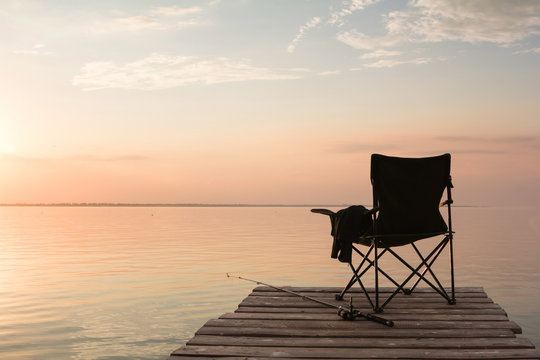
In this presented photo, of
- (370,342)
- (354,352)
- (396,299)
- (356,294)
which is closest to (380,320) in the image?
(370,342)

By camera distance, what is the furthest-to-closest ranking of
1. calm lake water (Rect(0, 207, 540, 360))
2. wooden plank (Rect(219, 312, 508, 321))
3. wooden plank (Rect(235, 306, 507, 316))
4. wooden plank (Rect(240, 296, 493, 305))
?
calm lake water (Rect(0, 207, 540, 360)) → wooden plank (Rect(240, 296, 493, 305)) → wooden plank (Rect(235, 306, 507, 316)) → wooden plank (Rect(219, 312, 508, 321))

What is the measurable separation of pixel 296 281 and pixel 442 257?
8.29 m

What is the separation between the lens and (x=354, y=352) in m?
3.54

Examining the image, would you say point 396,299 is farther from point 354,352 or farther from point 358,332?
point 354,352

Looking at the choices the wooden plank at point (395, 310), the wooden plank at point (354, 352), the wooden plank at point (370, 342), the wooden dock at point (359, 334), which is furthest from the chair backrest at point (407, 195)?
the wooden plank at point (354, 352)

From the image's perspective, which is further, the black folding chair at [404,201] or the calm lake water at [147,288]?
the calm lake water at [147,288]

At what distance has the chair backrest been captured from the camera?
477cm

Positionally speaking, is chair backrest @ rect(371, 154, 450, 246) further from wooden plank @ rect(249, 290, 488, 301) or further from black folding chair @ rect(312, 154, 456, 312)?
wooden plank @ rect(249, 290, 488, 301)

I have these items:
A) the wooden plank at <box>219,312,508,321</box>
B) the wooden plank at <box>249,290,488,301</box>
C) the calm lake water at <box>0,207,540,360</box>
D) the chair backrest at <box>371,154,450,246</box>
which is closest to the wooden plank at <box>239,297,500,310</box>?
the wooden plank at <box>249,290,488,301</box>

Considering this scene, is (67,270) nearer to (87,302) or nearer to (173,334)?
(87,302)

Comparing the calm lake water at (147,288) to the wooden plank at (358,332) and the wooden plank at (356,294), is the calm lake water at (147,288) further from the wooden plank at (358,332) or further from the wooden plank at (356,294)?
the wooden plank at (358,332)

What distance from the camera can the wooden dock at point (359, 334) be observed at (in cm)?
352

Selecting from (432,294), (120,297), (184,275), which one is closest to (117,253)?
(184,275)

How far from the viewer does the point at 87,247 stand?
2202 centimetres
